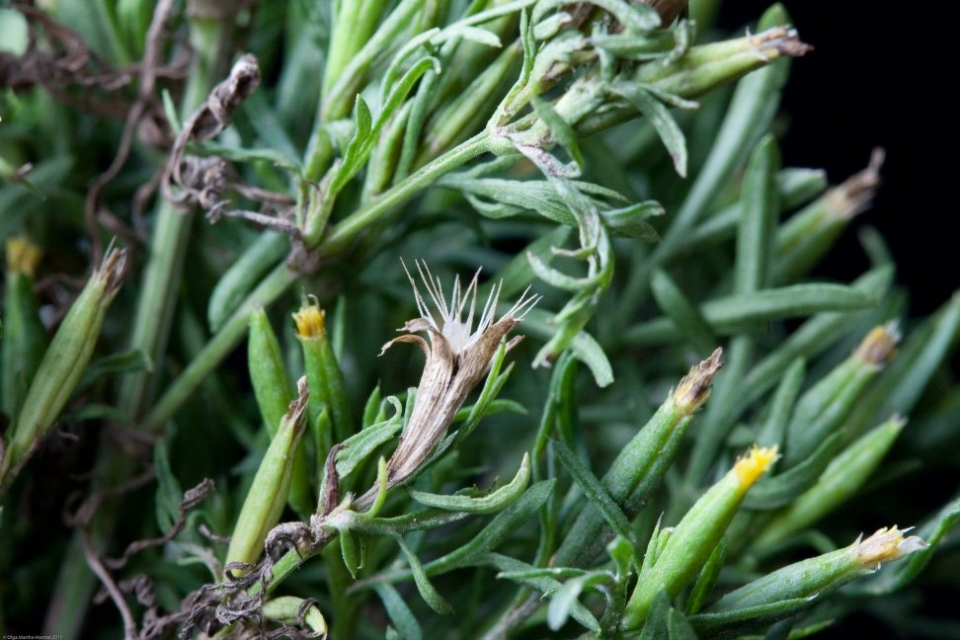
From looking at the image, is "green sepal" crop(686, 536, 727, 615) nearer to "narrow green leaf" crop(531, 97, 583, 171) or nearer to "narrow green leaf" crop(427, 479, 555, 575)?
"narrow green leaf" crop(427, 479, 555, 575)

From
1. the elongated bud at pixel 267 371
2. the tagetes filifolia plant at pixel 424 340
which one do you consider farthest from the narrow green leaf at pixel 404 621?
the elongated bud at pixel 267 371

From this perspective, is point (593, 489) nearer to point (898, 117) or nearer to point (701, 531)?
point (701, 531)

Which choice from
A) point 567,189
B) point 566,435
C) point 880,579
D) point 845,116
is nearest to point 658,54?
point 567,189

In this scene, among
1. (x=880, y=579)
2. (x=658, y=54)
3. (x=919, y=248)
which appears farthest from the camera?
(x=919, y=248)

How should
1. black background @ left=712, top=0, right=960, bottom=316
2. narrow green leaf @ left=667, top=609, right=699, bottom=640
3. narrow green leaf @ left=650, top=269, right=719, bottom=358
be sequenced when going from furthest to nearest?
black background @ left=712, top=0, right=960, bottom=316 < narrow green leaf @ left=650, top=269, right=719, bottom=358 < narrow green leaf @ left=667, top=609, right=699, bottom=640

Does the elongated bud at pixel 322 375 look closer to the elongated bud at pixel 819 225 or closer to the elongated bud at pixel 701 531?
the elongated bud at pixel 701 531

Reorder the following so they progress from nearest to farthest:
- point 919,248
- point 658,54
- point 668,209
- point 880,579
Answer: point 658,54
point 880,579
point 668,209
point 919,248

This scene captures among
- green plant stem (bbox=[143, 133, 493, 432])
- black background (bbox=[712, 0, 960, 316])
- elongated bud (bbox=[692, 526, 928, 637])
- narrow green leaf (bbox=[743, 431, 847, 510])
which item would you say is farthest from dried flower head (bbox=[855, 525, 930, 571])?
black background (bbox=[712, 0, 960, 316])

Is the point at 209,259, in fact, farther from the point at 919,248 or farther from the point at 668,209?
the point at 919,248
